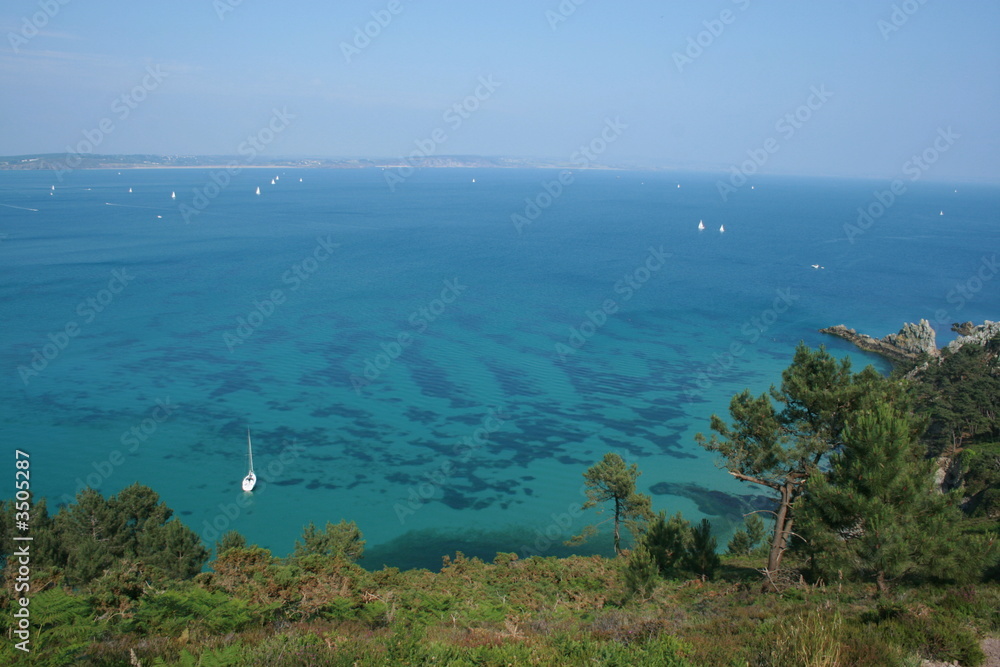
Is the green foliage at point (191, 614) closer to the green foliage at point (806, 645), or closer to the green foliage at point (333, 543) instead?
the green foliage at point (333, 543)

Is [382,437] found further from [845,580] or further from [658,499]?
[845,580]

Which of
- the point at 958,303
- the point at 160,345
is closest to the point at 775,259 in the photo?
the point at 958,303

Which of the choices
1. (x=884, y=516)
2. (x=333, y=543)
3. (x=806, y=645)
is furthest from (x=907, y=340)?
(x=806, y=645)

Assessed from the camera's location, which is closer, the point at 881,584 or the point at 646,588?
the point at 881,584

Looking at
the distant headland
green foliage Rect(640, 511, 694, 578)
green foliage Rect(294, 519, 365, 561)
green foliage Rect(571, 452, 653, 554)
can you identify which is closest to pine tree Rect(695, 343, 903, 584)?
green foliage Rect(640, 511, 694, 578)

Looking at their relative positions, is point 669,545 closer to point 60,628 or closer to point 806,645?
point 806,645
